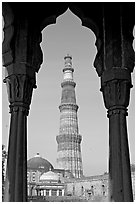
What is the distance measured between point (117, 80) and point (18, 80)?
66.5 inches

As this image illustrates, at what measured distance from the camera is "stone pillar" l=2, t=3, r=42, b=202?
4.98 meters

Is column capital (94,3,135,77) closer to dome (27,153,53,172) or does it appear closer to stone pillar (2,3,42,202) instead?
stone pillar (2,3,42,202)

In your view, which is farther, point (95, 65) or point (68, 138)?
point (68, 138)

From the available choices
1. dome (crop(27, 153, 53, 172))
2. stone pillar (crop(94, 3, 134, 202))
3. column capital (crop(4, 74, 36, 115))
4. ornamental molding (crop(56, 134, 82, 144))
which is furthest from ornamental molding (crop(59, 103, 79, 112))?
column capital (crop(4, 74, 36, 115))

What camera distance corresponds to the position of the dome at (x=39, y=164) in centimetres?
8526

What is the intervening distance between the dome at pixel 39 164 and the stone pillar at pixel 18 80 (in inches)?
3148

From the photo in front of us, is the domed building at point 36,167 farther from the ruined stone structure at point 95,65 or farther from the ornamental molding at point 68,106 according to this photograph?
the ruined stone structure at point 95,65

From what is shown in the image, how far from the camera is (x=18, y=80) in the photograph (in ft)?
18.0

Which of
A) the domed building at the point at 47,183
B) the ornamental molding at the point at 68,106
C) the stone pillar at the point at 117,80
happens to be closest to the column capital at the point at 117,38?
the stone pillar at the point at 117,80

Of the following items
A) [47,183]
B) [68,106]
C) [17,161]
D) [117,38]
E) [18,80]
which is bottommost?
[47,183]

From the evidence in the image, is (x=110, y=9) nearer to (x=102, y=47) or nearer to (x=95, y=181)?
(x=102, y=47)

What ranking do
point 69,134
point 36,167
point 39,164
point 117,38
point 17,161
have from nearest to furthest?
point 17,161 < point 117,38 < point 69,134 < point 36,167 < point 39,164

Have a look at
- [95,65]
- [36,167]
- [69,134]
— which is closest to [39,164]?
[36,167]

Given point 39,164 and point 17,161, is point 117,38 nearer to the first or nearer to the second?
point 17,161
